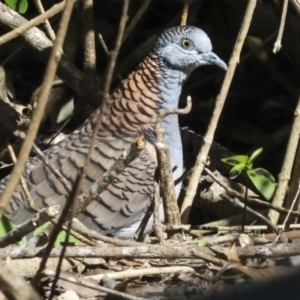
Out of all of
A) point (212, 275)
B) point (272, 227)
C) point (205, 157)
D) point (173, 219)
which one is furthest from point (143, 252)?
point (205, 157)

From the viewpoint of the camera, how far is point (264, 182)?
3.33m

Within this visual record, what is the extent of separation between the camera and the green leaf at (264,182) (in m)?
3.27

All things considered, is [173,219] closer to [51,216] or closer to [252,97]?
[51,216]

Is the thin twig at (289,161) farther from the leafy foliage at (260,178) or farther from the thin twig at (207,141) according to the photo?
the thin twig at (207,141)

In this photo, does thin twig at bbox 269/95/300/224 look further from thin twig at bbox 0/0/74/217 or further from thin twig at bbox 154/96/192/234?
thin twig at bbox 0/0/74/217

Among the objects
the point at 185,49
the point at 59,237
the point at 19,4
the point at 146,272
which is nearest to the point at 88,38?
the point at 19,4

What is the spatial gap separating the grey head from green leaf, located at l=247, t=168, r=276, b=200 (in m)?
0.53

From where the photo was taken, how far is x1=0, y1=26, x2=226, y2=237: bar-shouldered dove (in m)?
3.29

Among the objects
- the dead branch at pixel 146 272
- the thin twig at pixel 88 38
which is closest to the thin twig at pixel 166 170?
the dead branch at pixel 146 272

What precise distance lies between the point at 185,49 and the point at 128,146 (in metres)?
0.55

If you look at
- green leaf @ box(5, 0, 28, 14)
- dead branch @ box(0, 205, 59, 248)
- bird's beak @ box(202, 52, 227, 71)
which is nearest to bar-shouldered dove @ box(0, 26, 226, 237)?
bird's beak @ box(202, 52, 227, 71)

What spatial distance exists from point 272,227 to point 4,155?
63.3 inches

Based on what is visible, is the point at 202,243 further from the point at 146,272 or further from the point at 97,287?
the point at 97,287

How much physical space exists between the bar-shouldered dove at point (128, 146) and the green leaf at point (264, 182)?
1.21 ft
